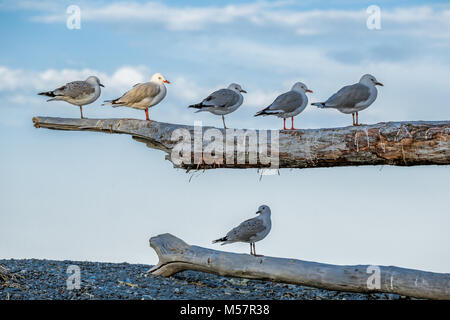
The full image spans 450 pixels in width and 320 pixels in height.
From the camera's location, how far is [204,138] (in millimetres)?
9023

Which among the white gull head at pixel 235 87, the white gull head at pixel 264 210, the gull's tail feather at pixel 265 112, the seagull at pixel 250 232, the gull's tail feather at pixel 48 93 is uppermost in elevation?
the white gull head at pixel 235 87

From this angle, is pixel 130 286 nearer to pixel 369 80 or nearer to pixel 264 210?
pixel 264 210

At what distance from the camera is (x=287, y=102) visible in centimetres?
1027

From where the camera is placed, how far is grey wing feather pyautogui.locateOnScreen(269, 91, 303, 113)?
1020cm

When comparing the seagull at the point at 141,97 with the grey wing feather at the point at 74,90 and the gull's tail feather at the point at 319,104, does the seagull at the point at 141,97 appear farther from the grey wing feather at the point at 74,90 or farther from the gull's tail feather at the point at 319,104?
the gull's tail feather at the point at 319,104

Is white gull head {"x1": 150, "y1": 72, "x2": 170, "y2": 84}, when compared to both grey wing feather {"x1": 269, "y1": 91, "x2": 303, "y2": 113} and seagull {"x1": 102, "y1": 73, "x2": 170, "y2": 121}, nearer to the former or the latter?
seagull {"x1": 102, "y1": 73, "x2": 170, "y2": 121}

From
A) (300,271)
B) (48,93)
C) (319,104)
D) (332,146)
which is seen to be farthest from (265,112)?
(48,93)

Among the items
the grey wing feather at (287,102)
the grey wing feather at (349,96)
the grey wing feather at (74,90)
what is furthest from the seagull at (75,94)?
the grey wing feather at (349,96)

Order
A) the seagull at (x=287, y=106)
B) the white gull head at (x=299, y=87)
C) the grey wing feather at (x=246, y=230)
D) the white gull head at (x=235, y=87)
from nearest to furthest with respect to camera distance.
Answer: the grey wing feather at (x=246, y=230) < the seagull at (x=287, y=106) < the white gull head at (x=299, y=87) < the white gull head at (x=235, y=87)

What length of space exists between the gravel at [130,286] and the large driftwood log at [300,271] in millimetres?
311

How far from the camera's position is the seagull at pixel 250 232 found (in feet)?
30.9

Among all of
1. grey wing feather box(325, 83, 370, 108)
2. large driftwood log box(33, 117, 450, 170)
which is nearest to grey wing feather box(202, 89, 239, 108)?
large driftwood log box(33, 117, 450, 170)

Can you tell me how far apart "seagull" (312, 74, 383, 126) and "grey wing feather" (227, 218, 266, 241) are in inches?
87.9
